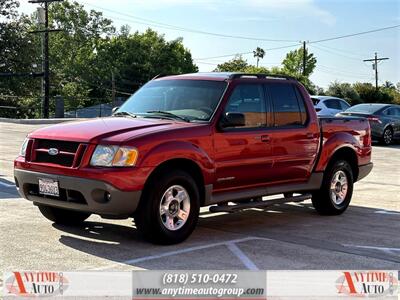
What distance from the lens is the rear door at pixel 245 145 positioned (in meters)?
7.12

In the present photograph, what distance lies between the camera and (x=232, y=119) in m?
7.11

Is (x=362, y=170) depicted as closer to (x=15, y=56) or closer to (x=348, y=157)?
(x=348, y=157)

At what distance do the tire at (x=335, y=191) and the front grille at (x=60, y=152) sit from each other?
3738 millimetres

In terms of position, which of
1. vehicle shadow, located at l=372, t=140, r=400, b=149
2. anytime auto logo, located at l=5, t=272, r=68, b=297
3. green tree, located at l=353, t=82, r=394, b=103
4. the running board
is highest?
green tree, located at l=353, t=82, r=394, b=103

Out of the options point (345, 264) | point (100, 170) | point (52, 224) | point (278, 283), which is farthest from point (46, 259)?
point (345, 264)

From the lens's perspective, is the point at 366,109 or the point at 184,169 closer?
the point at 184,169

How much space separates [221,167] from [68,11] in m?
96.1

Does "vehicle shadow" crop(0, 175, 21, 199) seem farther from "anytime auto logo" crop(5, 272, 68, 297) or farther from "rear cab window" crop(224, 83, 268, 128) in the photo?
"anytime auto logo" crop(5, 272, 68, 297)

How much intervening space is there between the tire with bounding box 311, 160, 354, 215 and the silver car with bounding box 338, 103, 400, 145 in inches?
527

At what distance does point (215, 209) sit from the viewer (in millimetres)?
7109

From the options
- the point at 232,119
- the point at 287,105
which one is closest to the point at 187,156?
the point at 232,119

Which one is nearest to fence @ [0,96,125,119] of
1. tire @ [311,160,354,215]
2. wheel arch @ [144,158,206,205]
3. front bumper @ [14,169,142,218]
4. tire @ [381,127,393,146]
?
tire @ [381,127,393,146]

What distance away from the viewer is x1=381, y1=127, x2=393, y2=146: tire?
22.8 m

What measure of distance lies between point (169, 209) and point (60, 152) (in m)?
1.30
